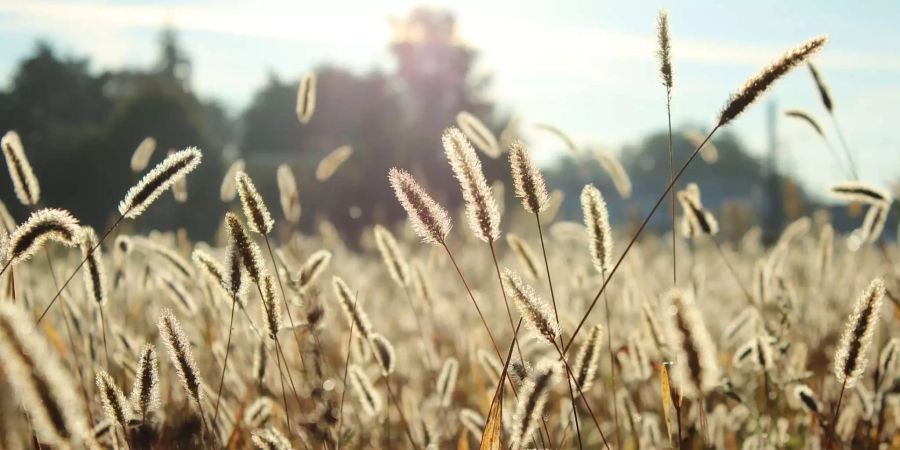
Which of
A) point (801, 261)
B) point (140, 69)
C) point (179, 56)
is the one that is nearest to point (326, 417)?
point (801, 261)

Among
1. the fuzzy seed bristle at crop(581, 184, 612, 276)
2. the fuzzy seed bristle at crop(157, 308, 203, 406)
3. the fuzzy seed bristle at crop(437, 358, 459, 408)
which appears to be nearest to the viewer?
the fuzzy seed bristle at crop(157, 308, 203, 406)

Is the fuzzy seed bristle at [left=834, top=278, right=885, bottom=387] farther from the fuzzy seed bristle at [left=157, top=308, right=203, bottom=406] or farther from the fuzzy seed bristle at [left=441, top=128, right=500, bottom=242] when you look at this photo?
the fuzzy seed bristle at [left=157, top=308, right=203, bottom=406]

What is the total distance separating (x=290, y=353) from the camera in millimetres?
2982

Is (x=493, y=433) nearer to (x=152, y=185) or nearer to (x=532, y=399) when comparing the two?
(x=532, y=399)

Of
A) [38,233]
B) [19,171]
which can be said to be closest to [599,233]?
[38,233]

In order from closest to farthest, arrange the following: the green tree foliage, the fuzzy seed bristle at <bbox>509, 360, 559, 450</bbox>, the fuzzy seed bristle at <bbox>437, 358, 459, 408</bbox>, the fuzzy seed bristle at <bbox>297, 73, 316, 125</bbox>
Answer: the fuzzy seed bristle at <bbox>509, 360, 559, 450</bbox>, the fuzzy seed bristle at <bbox>437, 358, 459, 408</bbox>, the fuzzy seed bristle at <bbox>297, 73, 316, 125</bbox>, the green tree foliage

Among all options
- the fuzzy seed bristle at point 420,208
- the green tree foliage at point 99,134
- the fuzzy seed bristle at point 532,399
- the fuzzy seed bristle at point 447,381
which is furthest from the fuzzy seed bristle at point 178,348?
the green tree foliage at point 99,134

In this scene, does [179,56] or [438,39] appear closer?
[438,39]

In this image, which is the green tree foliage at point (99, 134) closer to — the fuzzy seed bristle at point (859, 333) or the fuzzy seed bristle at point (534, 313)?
the fuzzy seed bristle at point (534, 313)

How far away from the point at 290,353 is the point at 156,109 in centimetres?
2539

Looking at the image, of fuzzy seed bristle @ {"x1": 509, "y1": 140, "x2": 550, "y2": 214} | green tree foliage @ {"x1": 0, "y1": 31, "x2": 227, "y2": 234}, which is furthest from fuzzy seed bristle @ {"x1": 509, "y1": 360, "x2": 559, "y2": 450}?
green tree foliage @ {"x1": 0, "y1": 31, "x2": 227, "y2": 234}

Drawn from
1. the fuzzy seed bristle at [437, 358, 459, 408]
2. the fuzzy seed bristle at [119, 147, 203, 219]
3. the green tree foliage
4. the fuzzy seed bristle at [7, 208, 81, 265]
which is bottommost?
the fuzzy seed bristle at [437, 358, 459, 408]

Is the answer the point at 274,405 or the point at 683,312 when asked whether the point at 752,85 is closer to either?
the point at 683,312

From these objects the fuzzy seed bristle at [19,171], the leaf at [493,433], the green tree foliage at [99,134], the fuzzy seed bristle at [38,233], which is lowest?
the leaf at [493,433]
